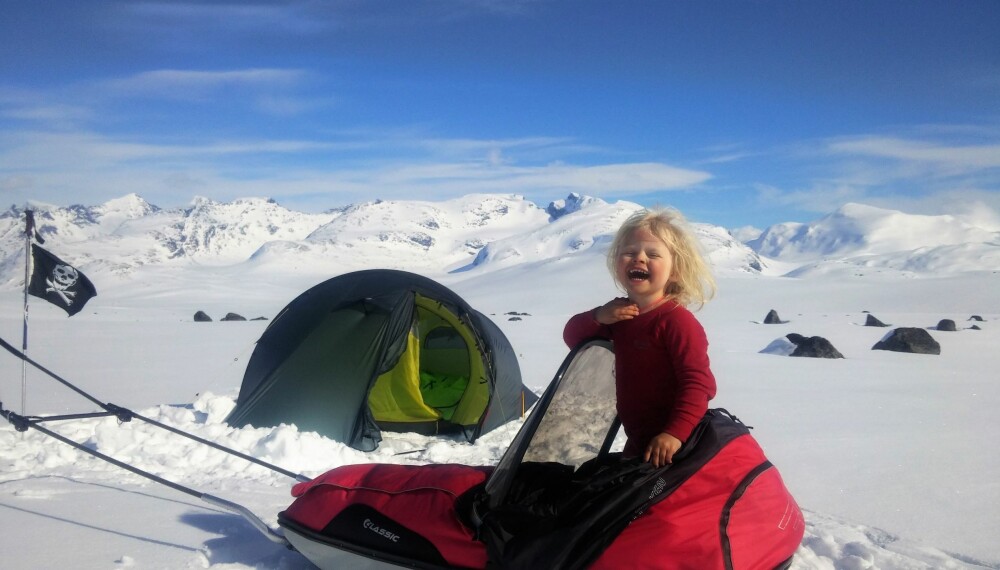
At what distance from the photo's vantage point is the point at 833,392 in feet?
34.1

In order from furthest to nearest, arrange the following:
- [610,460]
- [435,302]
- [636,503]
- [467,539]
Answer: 1. [435,302]
2. [610,460]
3. [467,539]
4. [636,503]

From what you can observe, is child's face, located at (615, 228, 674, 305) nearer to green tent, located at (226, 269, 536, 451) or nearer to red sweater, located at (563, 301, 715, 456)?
red sweater, located at (563, 301, 715, 456)

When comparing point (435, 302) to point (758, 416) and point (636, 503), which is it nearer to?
point (758, 416)

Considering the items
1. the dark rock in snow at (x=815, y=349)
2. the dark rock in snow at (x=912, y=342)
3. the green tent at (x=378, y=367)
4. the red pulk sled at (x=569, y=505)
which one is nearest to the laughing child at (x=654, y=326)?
the red pulk sled at (x=569, y=505)

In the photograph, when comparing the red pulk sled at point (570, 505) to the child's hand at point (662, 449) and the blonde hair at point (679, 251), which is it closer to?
the child's hand at point (662, 449)

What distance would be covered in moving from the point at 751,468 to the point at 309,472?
407cm

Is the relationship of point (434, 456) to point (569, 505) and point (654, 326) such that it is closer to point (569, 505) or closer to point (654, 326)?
point (569, 505)

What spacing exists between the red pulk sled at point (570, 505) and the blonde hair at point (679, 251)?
47cm

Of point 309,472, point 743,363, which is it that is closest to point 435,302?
point 309,472

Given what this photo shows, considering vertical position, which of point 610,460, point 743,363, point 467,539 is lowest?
point 743,363

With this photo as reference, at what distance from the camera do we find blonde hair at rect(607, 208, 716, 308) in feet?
11.0

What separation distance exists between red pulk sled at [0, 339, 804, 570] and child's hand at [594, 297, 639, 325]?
0.56 feet

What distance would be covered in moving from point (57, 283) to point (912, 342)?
16218 millimetres

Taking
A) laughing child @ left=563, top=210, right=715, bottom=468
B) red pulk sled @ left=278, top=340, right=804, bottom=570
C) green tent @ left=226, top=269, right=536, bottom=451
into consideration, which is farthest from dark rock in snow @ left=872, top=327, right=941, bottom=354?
laughing child @ left=563, top=210, right=715, bottom=468
